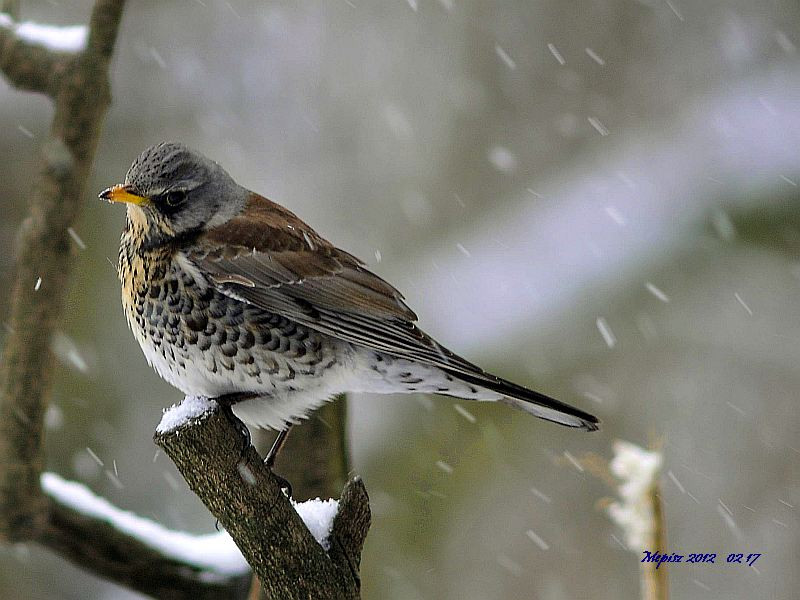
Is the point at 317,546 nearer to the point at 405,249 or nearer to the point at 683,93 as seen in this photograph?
the point at 405,249

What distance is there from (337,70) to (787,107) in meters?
3.15

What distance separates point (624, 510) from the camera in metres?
1.90

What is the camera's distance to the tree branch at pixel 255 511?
7.24ft

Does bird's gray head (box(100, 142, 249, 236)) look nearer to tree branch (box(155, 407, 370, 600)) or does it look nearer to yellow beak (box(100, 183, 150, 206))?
yellow beak (box(100, 183, 150, 206))

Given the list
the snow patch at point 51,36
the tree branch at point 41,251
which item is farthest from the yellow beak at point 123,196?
the snow patch at point 51,36

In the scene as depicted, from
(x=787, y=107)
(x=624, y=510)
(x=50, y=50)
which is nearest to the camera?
(x=624, y=510)

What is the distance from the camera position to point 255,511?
2.21m

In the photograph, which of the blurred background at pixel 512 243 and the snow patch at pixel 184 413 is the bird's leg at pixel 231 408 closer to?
the snow patch at pixel 184 413

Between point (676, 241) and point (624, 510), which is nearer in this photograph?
Result: point (624, 510)

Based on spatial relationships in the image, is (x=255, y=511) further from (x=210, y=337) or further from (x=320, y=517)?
(x=210, y=337)

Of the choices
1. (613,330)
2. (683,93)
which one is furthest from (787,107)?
(613,330)

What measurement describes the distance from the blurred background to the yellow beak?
3.44 meters

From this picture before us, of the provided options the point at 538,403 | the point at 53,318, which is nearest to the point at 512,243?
the point at 53,318

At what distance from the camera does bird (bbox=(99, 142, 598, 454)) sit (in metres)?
2.54
